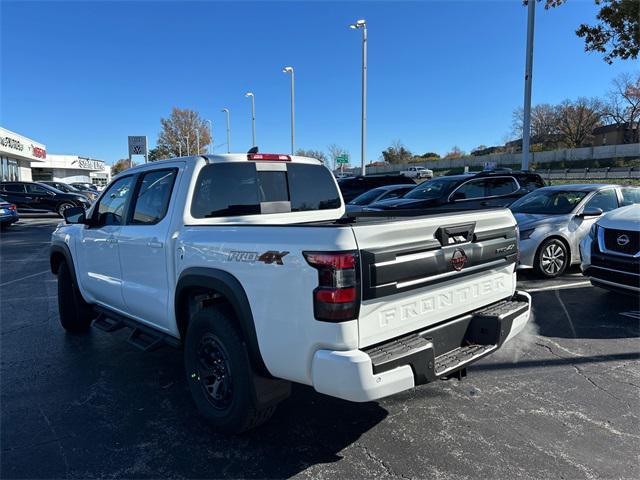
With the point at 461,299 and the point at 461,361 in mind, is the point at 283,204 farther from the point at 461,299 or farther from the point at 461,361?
the point at 461,361

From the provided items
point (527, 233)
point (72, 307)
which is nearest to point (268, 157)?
point (72, 307)

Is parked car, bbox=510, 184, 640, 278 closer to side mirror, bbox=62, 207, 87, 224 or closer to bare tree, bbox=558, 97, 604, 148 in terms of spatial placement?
side mirror, bbox=62, 207, 87, 224

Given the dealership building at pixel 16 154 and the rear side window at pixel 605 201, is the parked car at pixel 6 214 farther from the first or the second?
the dealership building at pixel 16 154

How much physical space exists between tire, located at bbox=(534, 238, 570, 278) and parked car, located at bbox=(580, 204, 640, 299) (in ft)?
4.09

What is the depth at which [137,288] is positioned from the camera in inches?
155

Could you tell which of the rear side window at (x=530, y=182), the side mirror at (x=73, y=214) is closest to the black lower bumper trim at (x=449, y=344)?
the side mirror at (x=73, y=214)

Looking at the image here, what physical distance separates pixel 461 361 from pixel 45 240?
14865mm

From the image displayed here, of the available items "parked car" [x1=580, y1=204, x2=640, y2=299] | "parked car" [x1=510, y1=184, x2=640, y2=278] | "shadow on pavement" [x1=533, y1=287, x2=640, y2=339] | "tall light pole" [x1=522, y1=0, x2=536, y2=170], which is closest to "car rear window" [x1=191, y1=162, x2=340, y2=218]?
"shadow on pavement" [x1=533, y1=287, x2=640, y2=339]

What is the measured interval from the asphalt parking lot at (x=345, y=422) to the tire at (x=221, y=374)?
190 mm

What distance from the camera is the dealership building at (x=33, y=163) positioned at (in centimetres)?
3797

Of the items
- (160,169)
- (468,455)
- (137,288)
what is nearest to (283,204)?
(160,169)

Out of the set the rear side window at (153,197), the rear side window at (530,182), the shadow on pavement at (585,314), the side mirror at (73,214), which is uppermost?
the rear side window at (530,182)

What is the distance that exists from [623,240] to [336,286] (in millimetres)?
4822

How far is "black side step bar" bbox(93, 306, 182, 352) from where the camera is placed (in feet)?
12.2
